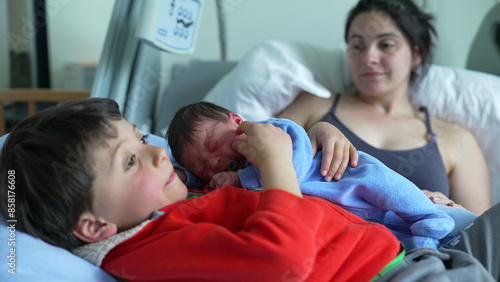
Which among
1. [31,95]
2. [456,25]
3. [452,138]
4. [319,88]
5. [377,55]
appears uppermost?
[456,25]

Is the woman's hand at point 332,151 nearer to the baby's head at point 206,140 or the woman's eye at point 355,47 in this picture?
the baby's head at point 206,140

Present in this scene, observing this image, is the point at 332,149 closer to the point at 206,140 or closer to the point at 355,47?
the point at 206,140

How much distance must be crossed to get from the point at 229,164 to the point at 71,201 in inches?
13.0

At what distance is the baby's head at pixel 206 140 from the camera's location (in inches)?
35.9

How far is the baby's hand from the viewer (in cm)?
87

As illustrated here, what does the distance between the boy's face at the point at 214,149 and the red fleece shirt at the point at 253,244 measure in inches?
4.9

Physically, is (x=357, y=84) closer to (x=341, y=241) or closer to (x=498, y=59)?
(x=498, y=59)

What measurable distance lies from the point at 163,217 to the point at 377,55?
44.8 inches

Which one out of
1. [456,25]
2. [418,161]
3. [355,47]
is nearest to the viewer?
[418,161]

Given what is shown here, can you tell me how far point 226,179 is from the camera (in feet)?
2.87

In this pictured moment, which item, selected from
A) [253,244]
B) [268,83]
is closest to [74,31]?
[268,83]

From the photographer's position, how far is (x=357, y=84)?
167 centimetres

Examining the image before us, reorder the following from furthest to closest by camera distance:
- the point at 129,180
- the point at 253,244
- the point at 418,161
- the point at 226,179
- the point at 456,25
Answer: the point at 456,25 < the point at 418,161 < the point at 226,179 < the point at 129,180 < the point at 253,244

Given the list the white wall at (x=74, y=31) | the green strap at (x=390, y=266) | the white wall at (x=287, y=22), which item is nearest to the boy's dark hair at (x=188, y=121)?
the green strap at (x=390, y=266)
